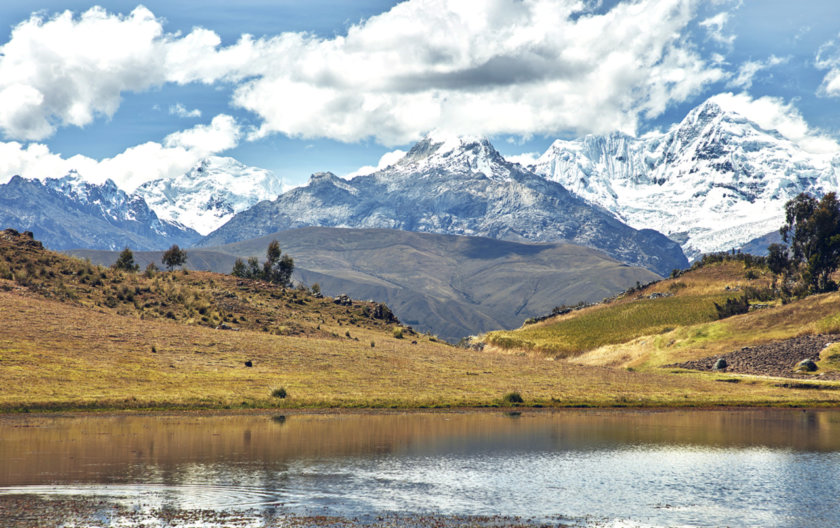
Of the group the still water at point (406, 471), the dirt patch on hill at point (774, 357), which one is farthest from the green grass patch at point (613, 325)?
the still water at point (406, 471)

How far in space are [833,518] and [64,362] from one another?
186 feet

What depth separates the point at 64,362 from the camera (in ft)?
219

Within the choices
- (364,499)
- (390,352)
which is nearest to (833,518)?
(364,499)

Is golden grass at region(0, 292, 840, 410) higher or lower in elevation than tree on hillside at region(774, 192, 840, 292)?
lower

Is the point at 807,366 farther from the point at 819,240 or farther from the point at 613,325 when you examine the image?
the point at 613,325

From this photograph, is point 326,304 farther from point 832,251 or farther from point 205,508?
point 205,508

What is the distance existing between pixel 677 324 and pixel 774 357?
39020 millimetres

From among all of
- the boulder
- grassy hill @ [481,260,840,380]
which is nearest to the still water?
the boulder

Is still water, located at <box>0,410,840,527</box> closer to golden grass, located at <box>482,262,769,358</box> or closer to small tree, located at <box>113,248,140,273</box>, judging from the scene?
small tree, located at <box>113,248,140,273</box>

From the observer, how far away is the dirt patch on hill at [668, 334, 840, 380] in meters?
99.1

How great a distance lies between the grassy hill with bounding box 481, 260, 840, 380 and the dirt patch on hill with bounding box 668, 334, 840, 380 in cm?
204

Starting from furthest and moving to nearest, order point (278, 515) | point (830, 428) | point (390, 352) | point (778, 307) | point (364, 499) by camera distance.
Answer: point (778, 307) → point (390, 352) → point (830, 428) → point (364, 499) → point (278, 515)

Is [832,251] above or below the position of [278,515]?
above

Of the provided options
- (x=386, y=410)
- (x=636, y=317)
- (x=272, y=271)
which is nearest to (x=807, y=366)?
(x=636, y=317)
